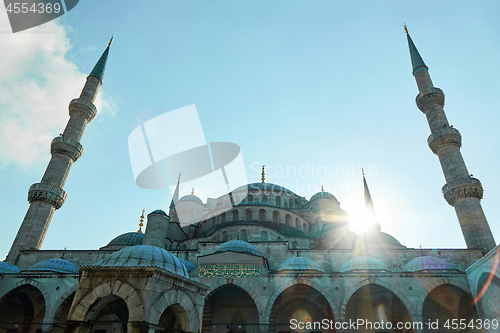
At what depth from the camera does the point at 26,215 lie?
2034cm

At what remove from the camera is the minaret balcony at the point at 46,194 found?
20359 millimetres

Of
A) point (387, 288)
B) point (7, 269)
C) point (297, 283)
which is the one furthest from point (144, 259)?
point (7, 269)

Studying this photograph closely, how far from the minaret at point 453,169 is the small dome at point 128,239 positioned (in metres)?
20.6

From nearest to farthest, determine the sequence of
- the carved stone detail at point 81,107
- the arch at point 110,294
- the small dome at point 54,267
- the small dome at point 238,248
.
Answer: the arch at point 110,294 < the small dome at point 54,267 < the small dome at point 238,248 < the carved stone detail at point 81,107

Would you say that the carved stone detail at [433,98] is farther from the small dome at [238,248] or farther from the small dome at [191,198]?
the small dome at [191,198]

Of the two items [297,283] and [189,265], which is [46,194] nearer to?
[189,265]

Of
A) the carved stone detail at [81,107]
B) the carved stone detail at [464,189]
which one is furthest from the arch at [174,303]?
the carved stone detail at [81,107]

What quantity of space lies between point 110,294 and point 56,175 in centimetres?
1942

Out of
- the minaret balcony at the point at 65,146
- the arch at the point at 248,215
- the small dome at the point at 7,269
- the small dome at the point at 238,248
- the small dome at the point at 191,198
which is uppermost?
the small dome at the point at 191,198

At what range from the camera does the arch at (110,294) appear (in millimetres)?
5293

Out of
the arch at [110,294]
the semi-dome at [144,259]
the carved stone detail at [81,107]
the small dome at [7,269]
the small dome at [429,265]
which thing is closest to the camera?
the arch at [110,294]

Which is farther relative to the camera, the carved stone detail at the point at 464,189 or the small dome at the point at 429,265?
the carved stone detail at the point at 464,189

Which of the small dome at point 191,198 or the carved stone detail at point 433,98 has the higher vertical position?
the carved stone detail at point 433,98

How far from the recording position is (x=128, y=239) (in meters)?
22.5
